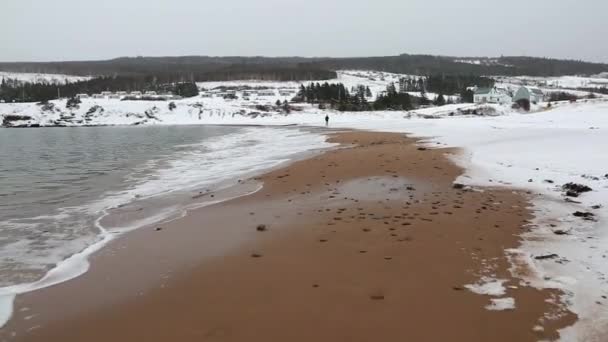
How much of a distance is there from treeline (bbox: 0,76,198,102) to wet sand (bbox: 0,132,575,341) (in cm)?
14750

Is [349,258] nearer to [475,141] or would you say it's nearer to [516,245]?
[516,245]

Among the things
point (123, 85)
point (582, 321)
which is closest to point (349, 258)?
point (582, 321)

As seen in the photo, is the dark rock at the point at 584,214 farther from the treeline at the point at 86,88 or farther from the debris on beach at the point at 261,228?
the treeline at the point at 86,88

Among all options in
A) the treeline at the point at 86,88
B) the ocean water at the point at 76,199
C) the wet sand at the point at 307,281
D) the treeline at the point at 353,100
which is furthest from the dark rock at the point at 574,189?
the treeline at the point at 86,88

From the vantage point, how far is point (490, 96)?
410ft

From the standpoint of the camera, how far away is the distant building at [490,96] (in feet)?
398

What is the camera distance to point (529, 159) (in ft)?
51.0

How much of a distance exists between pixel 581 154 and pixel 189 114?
100018 millimetres

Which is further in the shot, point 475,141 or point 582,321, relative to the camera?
point 475,141

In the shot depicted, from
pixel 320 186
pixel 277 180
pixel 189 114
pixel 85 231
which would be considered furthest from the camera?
pixel 189 114

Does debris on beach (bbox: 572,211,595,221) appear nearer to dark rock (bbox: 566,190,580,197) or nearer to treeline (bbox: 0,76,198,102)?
dark rock (bbox: 566,190,580,197)

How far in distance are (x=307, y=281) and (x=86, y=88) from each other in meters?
187

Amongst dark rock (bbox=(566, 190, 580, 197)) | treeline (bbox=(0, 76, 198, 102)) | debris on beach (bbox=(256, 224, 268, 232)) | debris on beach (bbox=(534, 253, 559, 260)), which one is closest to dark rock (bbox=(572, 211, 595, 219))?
dark rock (bbox=(566, 190, 580, 197))

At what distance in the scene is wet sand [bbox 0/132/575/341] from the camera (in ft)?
14.4
